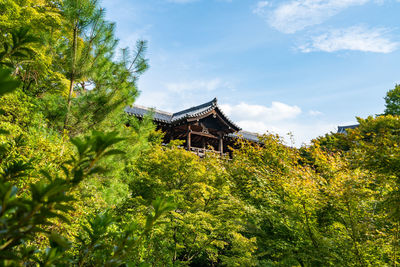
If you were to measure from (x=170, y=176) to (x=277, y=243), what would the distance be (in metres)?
3.53

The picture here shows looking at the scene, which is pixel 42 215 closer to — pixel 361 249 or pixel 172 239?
pixel 361 249

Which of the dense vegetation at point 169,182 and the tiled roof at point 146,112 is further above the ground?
the tiled roof at point 146,112

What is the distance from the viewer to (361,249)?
4930 mm

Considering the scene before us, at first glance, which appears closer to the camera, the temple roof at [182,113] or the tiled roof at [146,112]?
the temple roof at [182,113]

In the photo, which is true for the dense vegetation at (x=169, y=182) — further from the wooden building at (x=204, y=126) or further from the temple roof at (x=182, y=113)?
the wooden building at (x=204, y=126)

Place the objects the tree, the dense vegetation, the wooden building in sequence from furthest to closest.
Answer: the tree < the wooden building < the dense vegetation

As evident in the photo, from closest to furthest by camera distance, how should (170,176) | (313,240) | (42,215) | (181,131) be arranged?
(42,215), (313,240), (170,176), (181,131)

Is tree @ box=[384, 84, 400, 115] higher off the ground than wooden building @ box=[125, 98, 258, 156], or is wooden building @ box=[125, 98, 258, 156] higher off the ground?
tree @ box=[384, 84, 400, 115]

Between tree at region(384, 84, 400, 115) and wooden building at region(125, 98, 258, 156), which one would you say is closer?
wooden building at region(125, 98, 258, 156)

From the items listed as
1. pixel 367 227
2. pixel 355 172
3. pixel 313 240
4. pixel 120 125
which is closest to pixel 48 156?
pixel 120 125

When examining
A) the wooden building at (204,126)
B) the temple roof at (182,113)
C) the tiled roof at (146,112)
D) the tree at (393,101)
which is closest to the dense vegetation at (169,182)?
the temple roof at (182,113)

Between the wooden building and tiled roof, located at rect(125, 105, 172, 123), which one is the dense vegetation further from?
tiled roof, located at rect(125, 105, 172, 123)

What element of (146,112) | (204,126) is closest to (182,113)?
(146,112)

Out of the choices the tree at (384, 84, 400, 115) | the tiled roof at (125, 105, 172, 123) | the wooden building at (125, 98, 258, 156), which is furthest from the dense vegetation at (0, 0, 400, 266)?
the tree at (384, 84, 400, 115)
